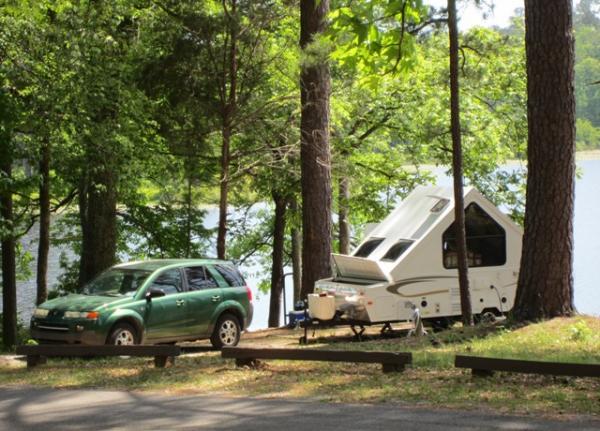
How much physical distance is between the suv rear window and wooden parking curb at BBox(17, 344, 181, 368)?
3.75 m

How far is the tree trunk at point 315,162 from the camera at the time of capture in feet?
69.1

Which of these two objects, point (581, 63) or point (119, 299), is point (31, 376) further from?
point (581, 63)

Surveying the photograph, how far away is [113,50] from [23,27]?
7.88ft

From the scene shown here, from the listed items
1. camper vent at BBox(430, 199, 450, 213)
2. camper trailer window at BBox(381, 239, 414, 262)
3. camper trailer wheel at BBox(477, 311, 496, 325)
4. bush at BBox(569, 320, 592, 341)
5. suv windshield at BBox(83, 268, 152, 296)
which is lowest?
bush at BBox(569, 320, 592, 341)

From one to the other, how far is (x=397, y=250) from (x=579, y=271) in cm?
4279

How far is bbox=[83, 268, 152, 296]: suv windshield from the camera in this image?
15866mm

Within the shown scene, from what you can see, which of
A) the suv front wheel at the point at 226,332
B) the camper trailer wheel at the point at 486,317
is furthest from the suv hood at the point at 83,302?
the camper trailer wheel at the point at 486,317

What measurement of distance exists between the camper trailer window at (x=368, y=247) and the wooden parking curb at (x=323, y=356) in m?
7.52

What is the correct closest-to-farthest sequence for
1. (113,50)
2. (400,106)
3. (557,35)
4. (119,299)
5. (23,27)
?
(557,35)
(119,299)
(23,27)
(113,50)
(400,106)

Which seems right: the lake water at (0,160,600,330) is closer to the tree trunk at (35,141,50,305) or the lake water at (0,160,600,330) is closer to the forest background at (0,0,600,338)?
the tree trunk at (35,141,50,305)

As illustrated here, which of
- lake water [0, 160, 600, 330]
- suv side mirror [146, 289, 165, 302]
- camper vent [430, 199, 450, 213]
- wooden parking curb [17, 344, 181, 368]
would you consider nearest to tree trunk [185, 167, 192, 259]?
lake water [0, 160, 600, 330]

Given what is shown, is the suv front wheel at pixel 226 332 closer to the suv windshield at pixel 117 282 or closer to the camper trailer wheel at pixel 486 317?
the suv windshield at pixel 117 282

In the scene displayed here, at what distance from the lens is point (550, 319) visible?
13.6 m

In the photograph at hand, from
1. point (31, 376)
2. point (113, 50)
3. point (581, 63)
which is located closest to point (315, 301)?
point (31, 376)
